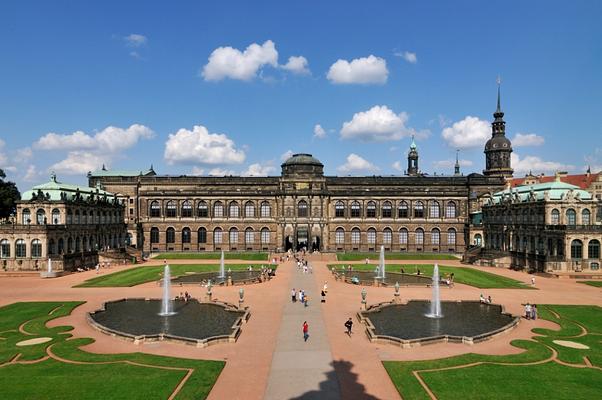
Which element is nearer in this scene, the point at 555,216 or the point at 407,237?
the point at 555,216

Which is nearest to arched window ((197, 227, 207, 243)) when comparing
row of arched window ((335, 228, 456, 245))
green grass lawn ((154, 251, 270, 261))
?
green grass lawn ((154, 251, 270, 261))

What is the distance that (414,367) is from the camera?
85.8ft

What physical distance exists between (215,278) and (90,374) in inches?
1535

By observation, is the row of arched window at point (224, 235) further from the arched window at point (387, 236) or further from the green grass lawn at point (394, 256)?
the arched window at point (387, 236)

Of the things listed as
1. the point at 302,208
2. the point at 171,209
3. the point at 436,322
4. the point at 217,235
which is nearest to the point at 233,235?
the point at 217,235

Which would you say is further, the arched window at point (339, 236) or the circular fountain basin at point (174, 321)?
the arched window at point (339, 236)

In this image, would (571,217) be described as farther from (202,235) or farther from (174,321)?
(202,235)

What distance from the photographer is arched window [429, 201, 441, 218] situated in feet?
335

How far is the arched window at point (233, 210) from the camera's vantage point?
103 m

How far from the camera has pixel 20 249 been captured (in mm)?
70500

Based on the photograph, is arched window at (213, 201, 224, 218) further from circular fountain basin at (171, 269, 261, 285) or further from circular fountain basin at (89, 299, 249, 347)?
circular fountain basin at (89, 299, 249, 347)

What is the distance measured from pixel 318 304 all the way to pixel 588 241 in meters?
52.5

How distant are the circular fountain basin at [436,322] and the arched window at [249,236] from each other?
2384 inches

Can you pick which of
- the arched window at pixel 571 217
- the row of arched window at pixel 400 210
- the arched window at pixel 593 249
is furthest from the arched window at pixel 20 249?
the arched window at pixel 593 249
